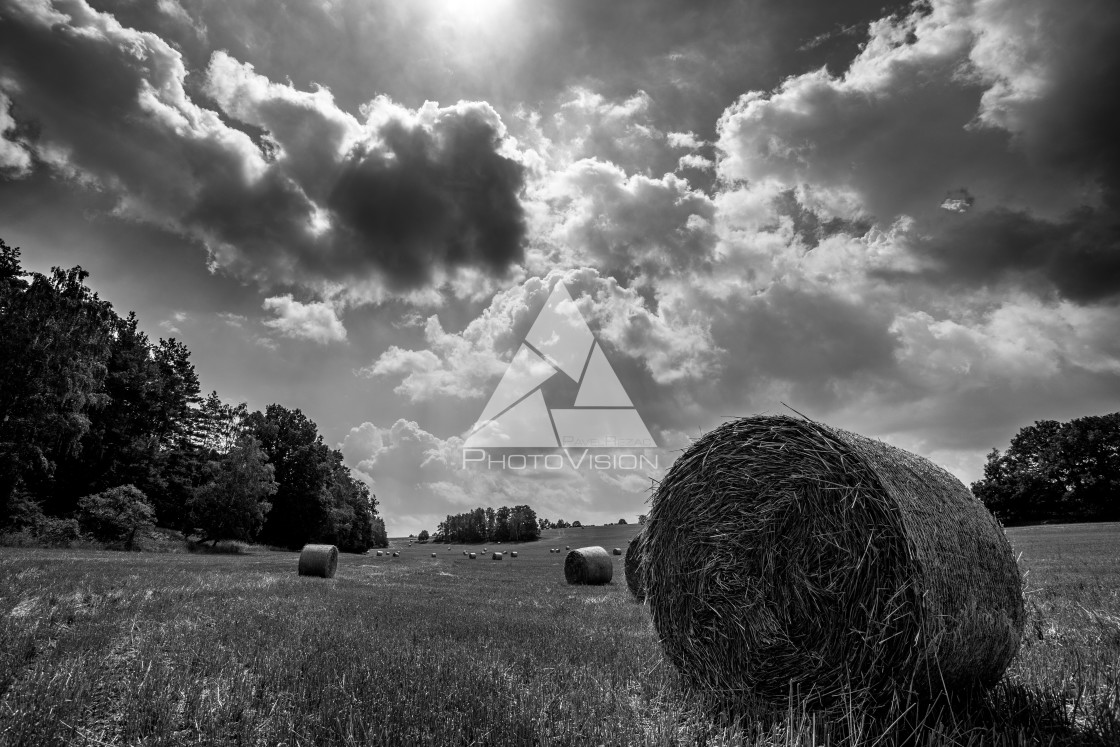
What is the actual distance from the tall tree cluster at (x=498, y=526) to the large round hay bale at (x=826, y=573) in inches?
5011

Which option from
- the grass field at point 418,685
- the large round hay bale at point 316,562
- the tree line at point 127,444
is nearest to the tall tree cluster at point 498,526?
the tree line at point 127,444

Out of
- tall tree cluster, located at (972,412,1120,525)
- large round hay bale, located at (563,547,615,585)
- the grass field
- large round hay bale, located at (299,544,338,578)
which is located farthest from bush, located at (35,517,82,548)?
tall tree cluster, located at (972,412,1120,525)

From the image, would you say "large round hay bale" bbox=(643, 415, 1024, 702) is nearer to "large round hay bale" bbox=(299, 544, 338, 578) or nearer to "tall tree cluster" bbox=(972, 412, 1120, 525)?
"large round hay bale" bbox=(299, 544, 338, 578)

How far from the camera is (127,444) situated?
52375mm

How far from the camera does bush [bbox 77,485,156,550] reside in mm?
34531

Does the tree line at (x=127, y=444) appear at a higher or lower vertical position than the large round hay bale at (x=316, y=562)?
higher

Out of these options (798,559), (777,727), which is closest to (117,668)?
(777,727)

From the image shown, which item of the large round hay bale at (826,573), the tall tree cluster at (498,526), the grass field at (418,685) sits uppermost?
the large round hay bale at (826,573)

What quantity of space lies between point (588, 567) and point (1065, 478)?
81880 mm

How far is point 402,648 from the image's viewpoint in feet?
22.2

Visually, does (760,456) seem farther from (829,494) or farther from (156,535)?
(156,535)

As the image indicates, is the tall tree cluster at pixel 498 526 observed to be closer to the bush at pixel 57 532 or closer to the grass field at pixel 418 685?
the bush at pixel 57 532

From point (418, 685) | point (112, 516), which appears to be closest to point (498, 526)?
point (112, 516)

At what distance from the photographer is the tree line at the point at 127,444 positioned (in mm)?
33156
